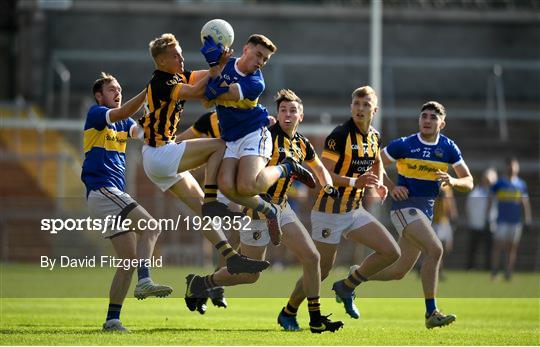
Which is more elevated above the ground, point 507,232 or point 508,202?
point 508,202

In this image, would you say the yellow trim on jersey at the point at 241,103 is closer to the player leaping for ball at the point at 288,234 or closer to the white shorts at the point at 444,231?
the player leaping for ball at the point at 288,234

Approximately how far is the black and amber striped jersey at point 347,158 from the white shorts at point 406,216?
49 centimetres

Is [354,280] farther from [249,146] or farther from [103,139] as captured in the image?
[103,139]

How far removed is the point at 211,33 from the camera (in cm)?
1337

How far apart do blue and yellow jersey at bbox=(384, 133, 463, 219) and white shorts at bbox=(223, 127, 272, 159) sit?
196 centimetres

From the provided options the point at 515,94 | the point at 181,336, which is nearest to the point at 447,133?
the point at 515,94

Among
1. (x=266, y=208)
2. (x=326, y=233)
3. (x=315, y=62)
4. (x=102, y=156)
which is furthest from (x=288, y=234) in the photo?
(x=315, y=62)

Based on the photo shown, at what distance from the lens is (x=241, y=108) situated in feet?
45.7

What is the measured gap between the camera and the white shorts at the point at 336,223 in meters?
15.0

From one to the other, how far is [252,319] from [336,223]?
2.07m

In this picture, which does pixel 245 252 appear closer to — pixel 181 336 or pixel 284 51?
pixel 181 336

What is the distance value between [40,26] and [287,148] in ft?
69.9

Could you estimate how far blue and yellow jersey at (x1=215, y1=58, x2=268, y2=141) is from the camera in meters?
13.7

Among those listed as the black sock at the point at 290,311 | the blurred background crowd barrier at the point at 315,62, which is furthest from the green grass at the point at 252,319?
the blurred background crowd barrier at the point at 315,62
